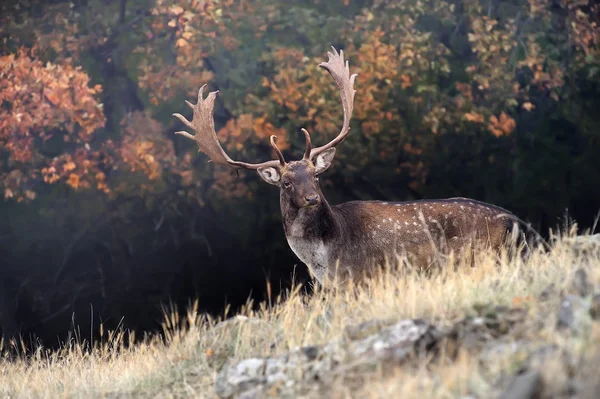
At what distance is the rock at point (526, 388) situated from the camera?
4781 mm

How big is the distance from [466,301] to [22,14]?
897cm

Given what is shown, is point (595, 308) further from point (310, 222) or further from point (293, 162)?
point (293, 162)

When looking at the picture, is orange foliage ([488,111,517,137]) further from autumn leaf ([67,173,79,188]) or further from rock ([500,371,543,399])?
rock ([500,371,543,399])

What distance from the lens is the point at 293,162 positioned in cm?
960

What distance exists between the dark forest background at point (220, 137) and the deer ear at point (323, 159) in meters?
3.29

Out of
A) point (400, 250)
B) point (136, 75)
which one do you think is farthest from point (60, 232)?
point (400, 250)

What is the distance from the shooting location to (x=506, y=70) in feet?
46.2

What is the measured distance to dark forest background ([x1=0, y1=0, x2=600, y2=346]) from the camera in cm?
1327

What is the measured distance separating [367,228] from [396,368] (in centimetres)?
410

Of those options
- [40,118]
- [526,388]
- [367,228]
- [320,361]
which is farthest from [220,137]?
[526,388]

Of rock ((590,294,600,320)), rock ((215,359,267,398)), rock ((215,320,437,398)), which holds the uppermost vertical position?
rock ((590,294,600,320))

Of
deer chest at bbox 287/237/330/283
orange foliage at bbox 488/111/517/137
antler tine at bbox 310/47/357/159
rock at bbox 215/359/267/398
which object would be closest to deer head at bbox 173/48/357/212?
antler tine at bbox 310/47/357/159

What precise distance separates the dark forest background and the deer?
11.8 ft

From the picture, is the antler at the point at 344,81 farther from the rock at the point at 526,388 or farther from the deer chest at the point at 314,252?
the rock at the point at 526,388
